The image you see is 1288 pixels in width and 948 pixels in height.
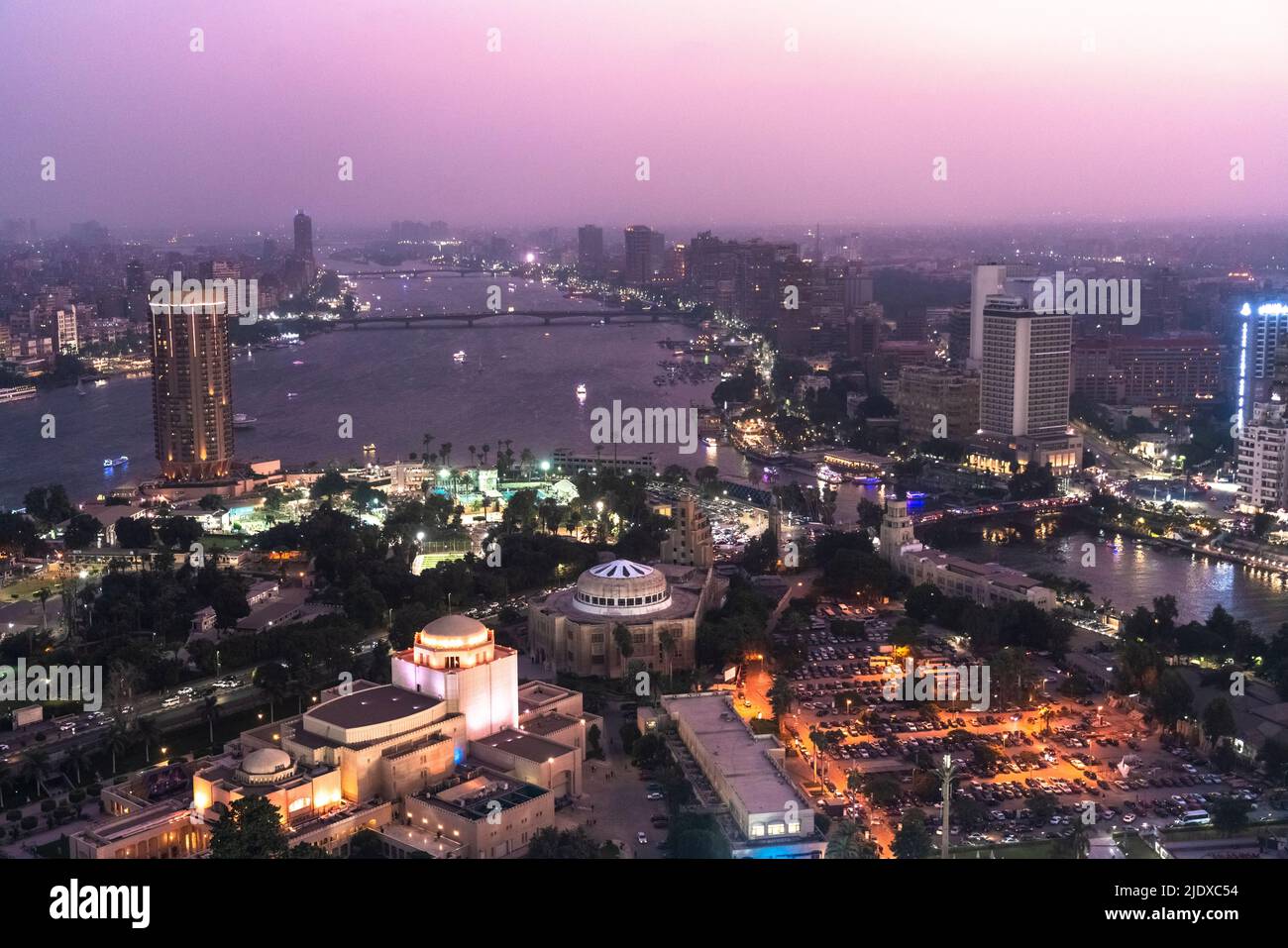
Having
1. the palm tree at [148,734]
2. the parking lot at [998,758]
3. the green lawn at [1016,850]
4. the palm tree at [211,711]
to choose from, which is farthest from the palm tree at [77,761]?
the green lawn at [1016,850]

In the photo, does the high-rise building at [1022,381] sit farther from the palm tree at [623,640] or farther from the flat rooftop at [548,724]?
the flat rooftop at [548,724]

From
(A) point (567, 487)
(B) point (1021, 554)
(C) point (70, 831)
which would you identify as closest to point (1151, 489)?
(B) point (1021, 554)

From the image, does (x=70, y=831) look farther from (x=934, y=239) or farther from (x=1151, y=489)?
(x=934, y=239)

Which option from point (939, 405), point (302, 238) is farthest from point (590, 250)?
point (939, 405)

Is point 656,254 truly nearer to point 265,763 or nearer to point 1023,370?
point 1023,370

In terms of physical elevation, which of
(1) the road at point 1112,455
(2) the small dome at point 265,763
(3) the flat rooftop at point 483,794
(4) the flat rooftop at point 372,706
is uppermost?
(4) the flat rooftop at point 372,706

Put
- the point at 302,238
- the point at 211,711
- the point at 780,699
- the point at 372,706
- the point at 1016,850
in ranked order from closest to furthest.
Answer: the point at 1016,850
the point at 372,706
the point at 780,699
the point at 211,711
the point at 302,238
